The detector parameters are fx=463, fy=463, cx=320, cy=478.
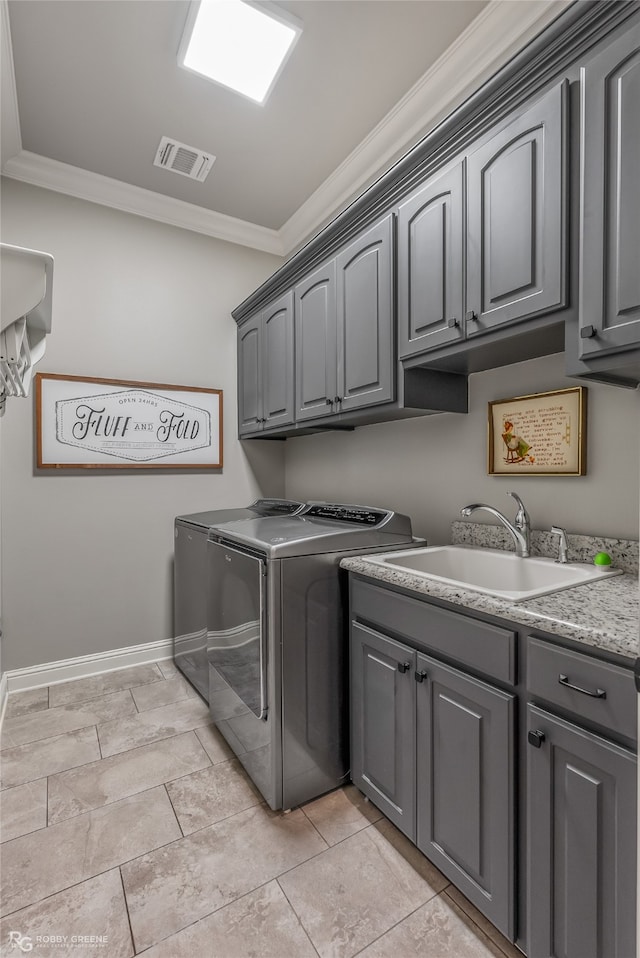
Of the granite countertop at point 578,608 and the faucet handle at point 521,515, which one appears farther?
the faucet handle at point 521,515

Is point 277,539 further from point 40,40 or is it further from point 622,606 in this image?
point 40,40

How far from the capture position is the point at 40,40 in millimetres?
1876

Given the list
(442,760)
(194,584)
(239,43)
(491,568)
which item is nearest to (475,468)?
(491,568)

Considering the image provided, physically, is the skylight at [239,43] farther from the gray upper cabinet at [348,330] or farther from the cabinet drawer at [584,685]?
the cabinet drawer at [584,685]

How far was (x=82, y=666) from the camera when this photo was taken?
2.73 meters

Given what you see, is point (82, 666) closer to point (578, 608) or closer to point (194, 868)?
point (194, 868)

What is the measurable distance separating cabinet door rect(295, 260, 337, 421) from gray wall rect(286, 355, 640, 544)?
389 mm

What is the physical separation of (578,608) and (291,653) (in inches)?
38.7

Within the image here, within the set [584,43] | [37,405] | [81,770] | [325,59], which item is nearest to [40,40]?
[325,59]

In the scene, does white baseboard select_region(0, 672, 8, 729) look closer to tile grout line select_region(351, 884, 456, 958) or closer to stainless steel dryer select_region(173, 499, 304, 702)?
stainless steel dryer select_region(173, 499, 304, 702)

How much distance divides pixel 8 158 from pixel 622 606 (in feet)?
11.1

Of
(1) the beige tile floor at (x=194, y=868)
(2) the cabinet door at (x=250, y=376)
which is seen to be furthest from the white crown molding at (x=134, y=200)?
(1) the beige tile floor at (x=194, y=868)

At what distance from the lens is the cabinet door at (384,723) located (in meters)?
1.43

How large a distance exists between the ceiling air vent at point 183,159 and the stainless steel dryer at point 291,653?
2.10m
